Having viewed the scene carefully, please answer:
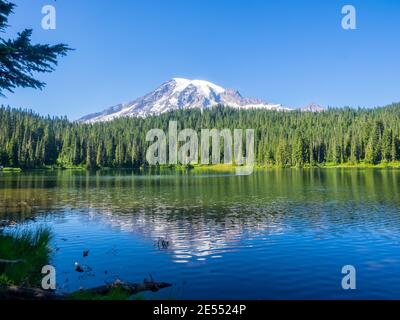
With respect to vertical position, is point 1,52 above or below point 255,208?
above

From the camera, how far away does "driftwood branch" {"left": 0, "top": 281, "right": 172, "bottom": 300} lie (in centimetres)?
1269

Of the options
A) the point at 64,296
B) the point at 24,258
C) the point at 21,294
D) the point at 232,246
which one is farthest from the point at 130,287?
the point at 232,246

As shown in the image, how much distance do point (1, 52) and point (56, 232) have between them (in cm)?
2032

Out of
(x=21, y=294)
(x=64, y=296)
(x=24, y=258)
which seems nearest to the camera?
(x=21, y=294)

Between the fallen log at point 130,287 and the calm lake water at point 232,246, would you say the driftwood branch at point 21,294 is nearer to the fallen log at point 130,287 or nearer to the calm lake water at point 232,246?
the fallen log at point 130,287

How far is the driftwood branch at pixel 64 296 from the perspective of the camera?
12688 mm

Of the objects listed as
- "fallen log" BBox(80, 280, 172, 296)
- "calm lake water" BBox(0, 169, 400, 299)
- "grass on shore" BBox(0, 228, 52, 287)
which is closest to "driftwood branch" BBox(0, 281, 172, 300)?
"fallen log" BBox(80, 280, 172, 296)

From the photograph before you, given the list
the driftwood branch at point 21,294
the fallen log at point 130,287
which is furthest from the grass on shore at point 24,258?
the fallen log at point 130,287

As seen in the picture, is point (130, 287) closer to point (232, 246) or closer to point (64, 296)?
point (64, 296)

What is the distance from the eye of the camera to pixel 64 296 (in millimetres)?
13734

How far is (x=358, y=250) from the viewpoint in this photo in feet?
86.7

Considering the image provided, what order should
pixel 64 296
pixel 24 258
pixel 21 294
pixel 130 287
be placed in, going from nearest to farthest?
pixel 21 294 < pixel 64 296 < pixel 130 287 < pixel 24 258
